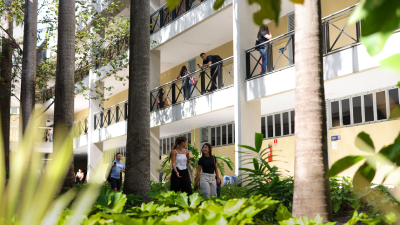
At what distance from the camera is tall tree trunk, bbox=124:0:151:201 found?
7.49 meters

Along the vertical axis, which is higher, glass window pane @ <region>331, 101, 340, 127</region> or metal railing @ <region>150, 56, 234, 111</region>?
metal railing @ <region>150, 56, 234, 111</region>

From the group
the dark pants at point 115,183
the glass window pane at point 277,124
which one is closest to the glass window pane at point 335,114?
the glass window pane at point 277,124

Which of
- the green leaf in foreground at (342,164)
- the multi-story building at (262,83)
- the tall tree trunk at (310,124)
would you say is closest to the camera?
the green leaf in foreground at (342,164)

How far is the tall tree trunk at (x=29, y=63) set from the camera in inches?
452

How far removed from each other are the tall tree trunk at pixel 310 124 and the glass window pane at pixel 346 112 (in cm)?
915

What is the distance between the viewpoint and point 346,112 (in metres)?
13.9

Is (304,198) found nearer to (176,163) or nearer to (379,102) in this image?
(176,163)

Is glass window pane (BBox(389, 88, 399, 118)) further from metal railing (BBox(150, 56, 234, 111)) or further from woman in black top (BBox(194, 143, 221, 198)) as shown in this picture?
woman in black top (BBox(194, 143, 221, 198))

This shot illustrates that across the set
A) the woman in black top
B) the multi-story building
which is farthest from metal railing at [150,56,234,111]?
the woman in black top

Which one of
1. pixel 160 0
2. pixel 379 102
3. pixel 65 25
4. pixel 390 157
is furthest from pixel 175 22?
pixel 390 157

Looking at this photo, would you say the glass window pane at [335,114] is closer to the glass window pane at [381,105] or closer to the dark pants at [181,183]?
the glass window pane at [381,105]

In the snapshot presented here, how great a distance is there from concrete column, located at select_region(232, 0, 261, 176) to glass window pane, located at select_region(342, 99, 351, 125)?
344cm

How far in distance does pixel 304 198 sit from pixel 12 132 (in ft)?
93.4

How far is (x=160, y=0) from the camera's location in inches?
718
